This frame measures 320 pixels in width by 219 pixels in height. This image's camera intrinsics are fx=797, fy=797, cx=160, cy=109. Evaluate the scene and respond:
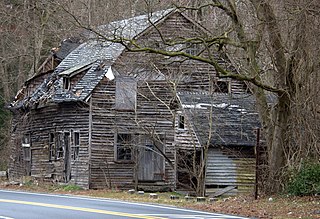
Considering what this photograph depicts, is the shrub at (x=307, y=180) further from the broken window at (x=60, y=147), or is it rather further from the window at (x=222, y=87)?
the broken window at (x=60, y=147)

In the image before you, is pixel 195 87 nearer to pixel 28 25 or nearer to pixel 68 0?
pixel 68 0

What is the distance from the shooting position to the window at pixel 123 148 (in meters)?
41.5

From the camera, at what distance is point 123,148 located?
137 feet

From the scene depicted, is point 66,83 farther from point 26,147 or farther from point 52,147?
point 26,147

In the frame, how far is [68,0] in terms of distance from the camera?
138 feet

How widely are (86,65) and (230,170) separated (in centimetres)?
947

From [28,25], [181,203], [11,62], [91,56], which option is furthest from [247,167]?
[11,62]

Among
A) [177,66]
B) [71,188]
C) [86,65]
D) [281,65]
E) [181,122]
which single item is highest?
[86,65]

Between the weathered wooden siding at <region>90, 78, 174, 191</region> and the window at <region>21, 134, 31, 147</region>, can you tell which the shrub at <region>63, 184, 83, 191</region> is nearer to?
the weathered wooden siding at <region>90, 78, 174, 191</region>

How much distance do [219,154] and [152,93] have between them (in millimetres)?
4638

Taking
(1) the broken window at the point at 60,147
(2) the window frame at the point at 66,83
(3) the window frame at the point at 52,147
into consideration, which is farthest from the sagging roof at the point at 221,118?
(3) the window frame at the point at 52,147

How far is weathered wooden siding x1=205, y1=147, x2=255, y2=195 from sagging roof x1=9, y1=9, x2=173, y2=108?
7142mm

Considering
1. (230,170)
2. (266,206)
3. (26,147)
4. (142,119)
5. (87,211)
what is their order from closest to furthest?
(87,211)
(266,206)
(230,170)
(142,119)
(26,147)

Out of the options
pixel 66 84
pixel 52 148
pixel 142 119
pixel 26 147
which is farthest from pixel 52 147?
pixel 142 119
